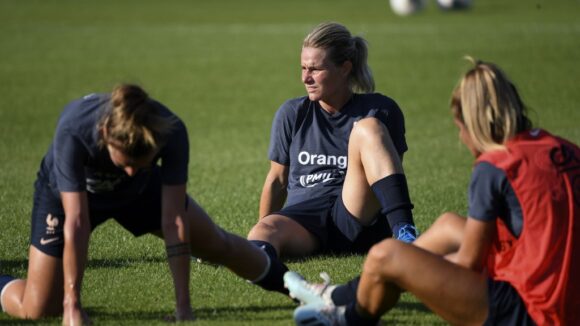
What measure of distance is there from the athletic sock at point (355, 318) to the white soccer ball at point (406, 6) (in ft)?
102

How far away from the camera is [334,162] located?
280 inches

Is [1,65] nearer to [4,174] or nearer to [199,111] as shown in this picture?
[199,111]

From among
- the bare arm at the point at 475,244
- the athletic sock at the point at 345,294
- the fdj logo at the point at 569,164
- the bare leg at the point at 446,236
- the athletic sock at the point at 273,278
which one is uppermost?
the fdj logo at the point at 569,164

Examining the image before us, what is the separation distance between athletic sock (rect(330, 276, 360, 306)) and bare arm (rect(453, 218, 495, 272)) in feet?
1.98

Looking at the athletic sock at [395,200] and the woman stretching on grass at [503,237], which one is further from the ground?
the woman stretching on grass at [503,237]

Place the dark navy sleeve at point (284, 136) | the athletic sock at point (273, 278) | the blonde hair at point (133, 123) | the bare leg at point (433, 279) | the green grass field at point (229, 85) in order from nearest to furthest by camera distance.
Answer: the bare leg at point (433, 279)
the blonde hair at point (133, 123)
the athletic sock at point (273, 278)
the green grass field at point (229, 85)
the dark navy sleeve at point (284, 136)

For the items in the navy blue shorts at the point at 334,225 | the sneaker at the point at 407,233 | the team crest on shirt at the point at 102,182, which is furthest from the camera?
the navy blue shorts at the point at 334,225

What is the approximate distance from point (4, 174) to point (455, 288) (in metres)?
8.16

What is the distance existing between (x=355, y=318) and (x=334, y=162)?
2.39 m

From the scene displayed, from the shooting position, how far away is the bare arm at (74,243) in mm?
4926

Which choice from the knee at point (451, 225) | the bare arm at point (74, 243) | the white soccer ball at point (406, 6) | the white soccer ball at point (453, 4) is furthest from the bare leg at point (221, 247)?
the white soccer ball at point (453, 4)

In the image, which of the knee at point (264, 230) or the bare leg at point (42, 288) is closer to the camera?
the bare leg at point (42, 288)

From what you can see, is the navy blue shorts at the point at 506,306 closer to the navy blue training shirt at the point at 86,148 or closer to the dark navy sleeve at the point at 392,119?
the navy blue training shirt at the point at 86,148

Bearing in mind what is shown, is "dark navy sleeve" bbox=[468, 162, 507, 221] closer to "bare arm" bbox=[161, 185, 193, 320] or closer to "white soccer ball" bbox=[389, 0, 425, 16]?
"bare arm" bbox=[161, 185, 193, 320]
